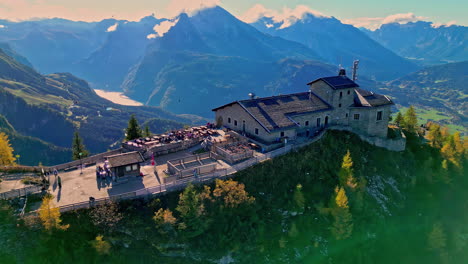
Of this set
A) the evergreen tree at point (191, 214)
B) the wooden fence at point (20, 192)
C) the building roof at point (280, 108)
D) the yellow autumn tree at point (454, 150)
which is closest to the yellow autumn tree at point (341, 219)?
the building roof at point (280, 108)

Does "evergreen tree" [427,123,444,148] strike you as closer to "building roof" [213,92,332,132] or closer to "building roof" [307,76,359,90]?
"building roof" [307,76,359,90]

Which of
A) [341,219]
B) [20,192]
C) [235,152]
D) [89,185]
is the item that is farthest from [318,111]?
[20,192]

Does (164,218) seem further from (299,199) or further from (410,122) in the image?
(410,122)

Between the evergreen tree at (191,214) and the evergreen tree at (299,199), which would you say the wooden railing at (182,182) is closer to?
the evergreen tree at (191,214)

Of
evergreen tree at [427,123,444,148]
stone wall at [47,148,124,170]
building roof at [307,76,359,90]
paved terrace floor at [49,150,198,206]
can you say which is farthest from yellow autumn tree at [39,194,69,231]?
evergreen tree at [427,123,444,148]

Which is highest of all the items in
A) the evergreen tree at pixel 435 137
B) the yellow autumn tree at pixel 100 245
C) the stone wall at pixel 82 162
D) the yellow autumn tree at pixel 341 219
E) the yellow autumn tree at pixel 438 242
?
the evergreen tree at pixel 435 137

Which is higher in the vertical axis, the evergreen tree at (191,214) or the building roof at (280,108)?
the building roof at (280,108)
